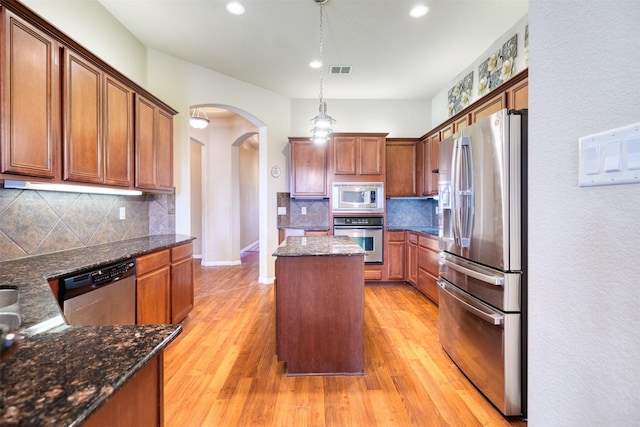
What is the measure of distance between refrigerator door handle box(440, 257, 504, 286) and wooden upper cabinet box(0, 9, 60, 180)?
2.88 metres

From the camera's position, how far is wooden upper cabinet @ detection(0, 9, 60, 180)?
1596 millimetres

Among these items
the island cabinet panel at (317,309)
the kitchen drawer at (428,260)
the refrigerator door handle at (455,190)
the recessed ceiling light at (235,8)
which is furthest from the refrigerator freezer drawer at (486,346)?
the recessed ceiling light at (235,8)

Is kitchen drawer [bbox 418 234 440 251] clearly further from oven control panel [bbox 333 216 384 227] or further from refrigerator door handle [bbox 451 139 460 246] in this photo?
refrigerator door handle [bbox 451 139 460 246]

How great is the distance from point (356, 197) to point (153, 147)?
109 inches

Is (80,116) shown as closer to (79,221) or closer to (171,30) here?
(79,221)

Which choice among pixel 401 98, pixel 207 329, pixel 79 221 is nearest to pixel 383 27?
pixel 401 98

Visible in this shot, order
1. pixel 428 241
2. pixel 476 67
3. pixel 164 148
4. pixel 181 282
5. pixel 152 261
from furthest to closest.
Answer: pixel 428 241 → pixel 476 67 → pixel 164 148 → pixel 181 282 → pixel 152 261

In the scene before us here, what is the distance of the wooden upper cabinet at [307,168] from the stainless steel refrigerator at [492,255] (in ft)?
8.64

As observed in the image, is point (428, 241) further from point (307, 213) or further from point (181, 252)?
point (181, 252)

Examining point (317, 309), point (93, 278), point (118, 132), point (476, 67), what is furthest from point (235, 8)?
point (476, 67)

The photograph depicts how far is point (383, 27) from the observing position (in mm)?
2967

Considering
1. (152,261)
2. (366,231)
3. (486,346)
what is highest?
(366,231)

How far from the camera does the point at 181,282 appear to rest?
Result: 301 centimetres

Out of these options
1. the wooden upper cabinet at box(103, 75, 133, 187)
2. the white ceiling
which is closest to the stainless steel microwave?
the white ceiling
